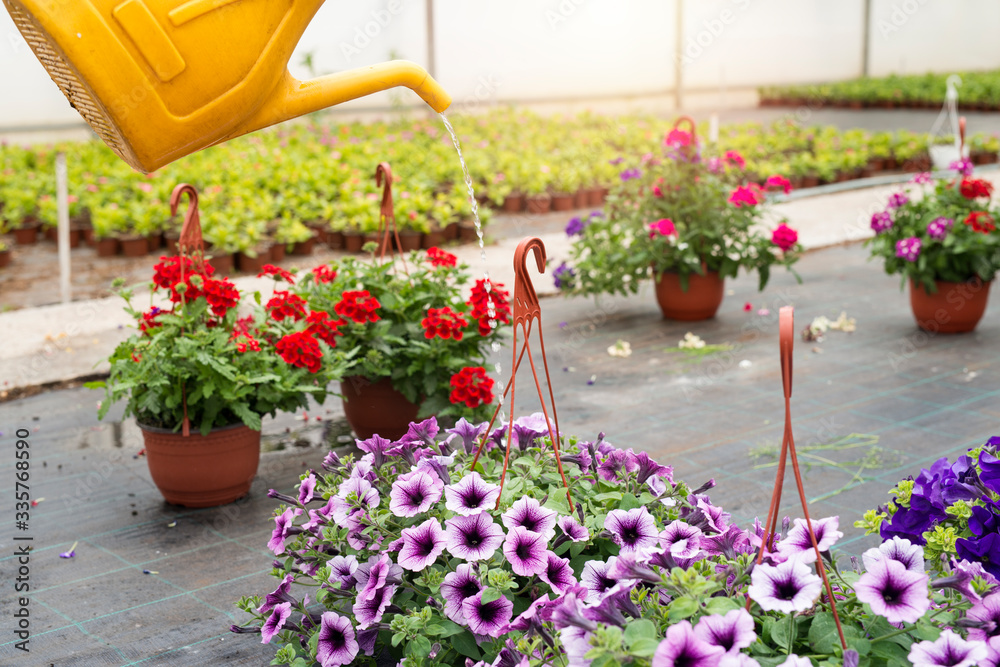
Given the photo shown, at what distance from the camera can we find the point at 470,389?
2.83 m

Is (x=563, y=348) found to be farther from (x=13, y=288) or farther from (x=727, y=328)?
(x=13, y=288)

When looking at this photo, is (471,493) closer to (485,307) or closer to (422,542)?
(422,542)

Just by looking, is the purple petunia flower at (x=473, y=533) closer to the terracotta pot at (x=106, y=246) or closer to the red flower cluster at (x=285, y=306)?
the red flower cluster at (x=285, y=306)

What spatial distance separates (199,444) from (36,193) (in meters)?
6.44

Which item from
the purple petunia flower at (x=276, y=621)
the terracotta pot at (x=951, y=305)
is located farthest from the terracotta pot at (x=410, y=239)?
the purple petunia flower at (x=276, y=621)

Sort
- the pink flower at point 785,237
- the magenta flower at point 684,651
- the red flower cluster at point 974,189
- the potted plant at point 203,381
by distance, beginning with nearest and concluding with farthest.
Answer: the magenta flower at point 684,651, the potted plant at point 203,381, the red flower cluster at point 974,189, the pink flower at point 785,237

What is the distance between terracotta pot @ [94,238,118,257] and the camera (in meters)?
7.11

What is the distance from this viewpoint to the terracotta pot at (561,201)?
9.01 meters

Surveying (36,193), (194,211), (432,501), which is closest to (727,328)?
(194,211)

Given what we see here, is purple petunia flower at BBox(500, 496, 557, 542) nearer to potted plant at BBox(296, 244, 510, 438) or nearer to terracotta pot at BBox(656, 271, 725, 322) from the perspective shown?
potted plant at BBox(296, 244, 510, 438)

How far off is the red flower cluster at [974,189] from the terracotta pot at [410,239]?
3.99 meters

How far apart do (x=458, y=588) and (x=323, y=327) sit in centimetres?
153

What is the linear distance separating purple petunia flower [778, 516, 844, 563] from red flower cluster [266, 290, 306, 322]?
1981mm

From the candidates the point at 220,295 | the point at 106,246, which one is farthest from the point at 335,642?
the point at 106,246
